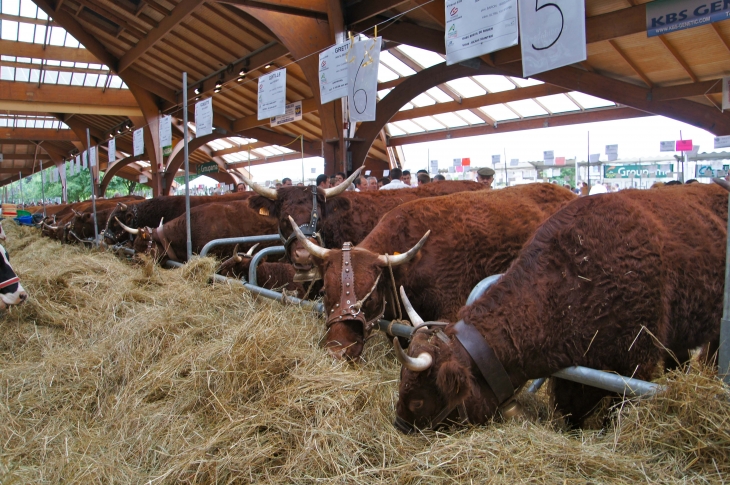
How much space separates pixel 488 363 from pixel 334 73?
5.45 metres

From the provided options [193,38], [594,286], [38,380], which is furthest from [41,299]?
[193,38]

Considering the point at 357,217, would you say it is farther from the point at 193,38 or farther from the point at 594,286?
the point at 193,38

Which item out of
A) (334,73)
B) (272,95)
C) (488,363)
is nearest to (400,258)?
(488,363)

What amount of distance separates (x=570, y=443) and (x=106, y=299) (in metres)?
4.19

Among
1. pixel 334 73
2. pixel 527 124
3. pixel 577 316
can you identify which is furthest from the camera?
pixel 527 124

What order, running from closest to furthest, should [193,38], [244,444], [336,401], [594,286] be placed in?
[244,444] < [336,401] < [594,286] < [193,38]

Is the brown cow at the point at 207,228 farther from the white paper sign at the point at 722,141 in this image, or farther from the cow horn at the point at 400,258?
the white paper sign at the point at 722,141

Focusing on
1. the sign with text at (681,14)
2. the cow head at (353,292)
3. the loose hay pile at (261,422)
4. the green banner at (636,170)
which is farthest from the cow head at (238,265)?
the green banner at (636,170)

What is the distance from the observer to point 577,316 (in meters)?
2.34

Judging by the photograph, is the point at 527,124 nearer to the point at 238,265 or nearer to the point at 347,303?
the point at 238,265

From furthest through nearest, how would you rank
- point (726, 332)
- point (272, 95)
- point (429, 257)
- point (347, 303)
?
point (272, 95)
point (429, 257)
point (347, 303)
point (726, 332)

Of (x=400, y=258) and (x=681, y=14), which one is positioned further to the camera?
(x=681, y=14)

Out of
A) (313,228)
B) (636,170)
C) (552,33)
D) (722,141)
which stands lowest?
(313,228)

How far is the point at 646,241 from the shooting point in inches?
98.5
